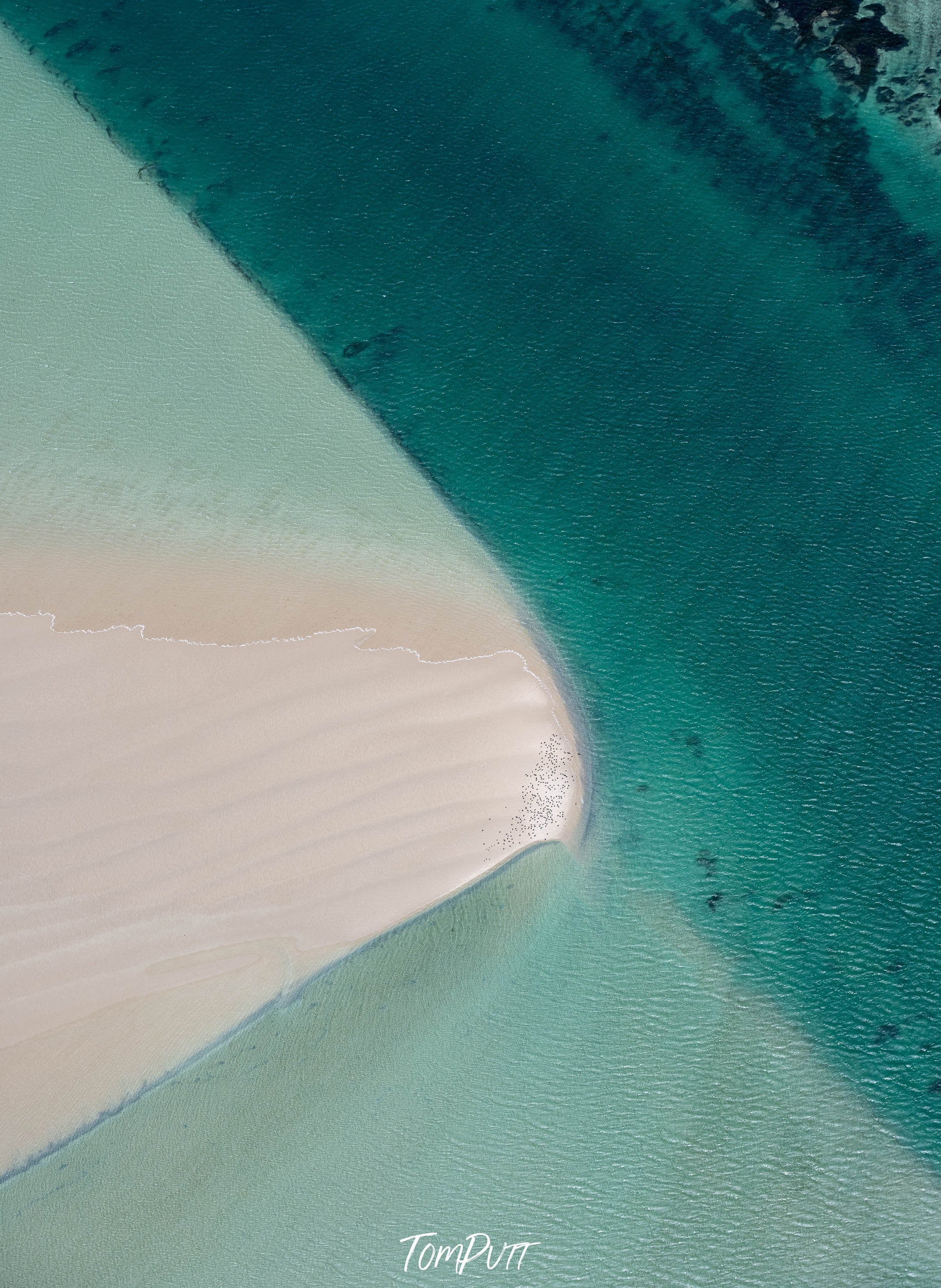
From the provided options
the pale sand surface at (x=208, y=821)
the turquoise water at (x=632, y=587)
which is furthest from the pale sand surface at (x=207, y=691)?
the turquoise water at (x=632, y=587)

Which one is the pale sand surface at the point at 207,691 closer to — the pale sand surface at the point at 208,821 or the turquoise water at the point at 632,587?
the pale sand surface at the point at 208,821

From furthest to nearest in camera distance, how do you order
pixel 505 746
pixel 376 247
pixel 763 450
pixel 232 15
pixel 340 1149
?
pixel 232 15 → pixel 376 247 → pixel 763 450 → pixel 505 746 → pixel 340 1149

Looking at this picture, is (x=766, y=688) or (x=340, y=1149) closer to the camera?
(x=340, y=1149)

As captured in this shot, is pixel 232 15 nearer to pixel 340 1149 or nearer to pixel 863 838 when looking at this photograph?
pixel 863 838

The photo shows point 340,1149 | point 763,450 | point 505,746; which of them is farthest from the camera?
point 763,450

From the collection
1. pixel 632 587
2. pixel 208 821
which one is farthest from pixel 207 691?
pixel 632 587

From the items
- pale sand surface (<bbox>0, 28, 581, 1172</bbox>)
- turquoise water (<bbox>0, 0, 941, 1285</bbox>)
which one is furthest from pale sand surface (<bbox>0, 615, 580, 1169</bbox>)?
turquoise water (<bbox>0, 0, 941, 1285</bbox>)

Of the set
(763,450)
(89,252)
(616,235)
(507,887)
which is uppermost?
(616,235)

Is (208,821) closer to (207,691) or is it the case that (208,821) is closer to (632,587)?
(207,691)

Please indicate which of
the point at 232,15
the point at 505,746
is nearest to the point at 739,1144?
the point at 505,746
